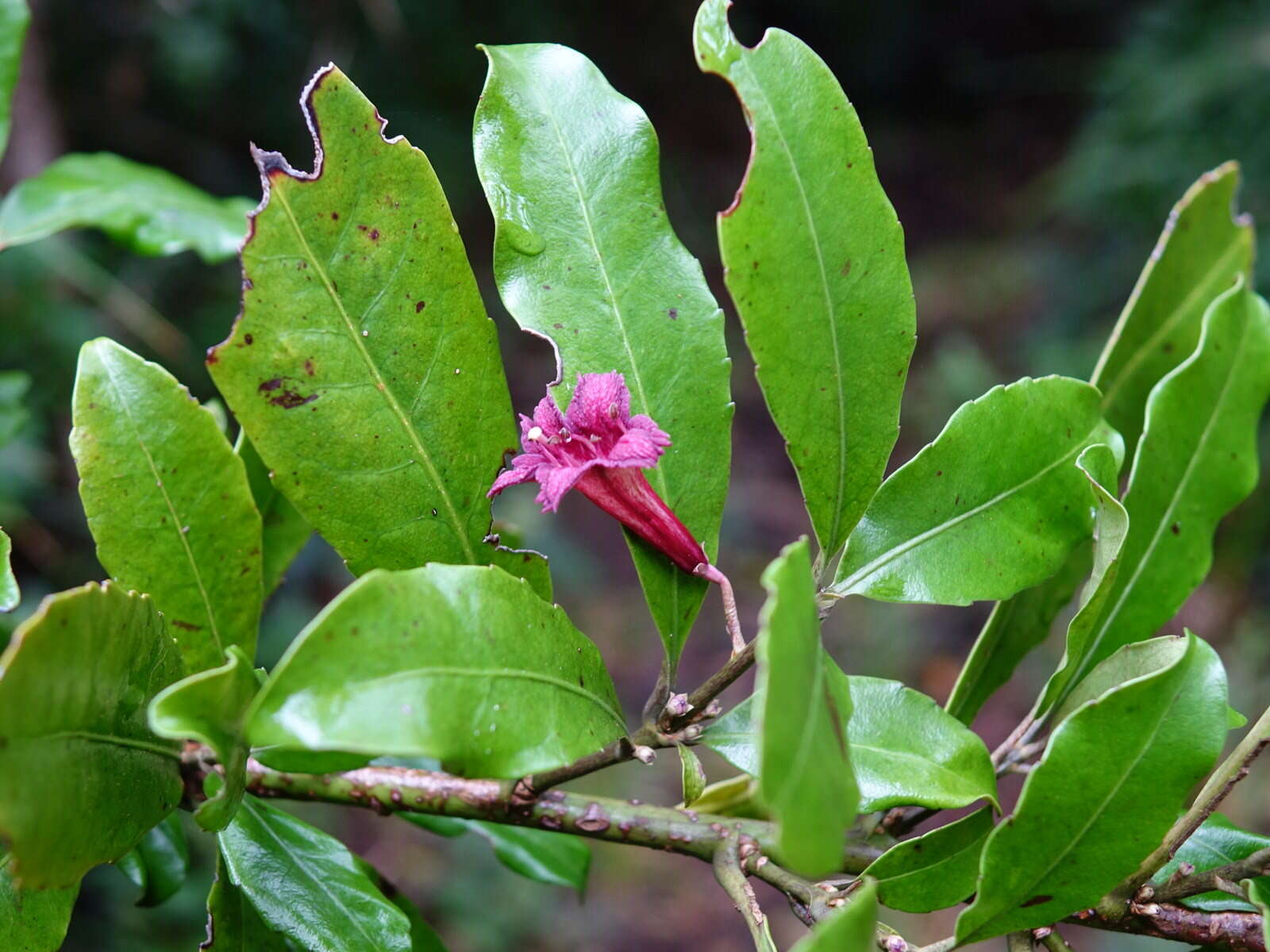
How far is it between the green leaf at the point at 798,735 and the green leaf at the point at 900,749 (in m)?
0.17

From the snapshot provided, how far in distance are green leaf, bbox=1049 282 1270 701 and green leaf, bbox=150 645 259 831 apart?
1.88 feet

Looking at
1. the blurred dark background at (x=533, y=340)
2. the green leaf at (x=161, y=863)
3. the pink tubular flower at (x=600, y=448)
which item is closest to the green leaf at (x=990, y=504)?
the pink tubular flower at (x=600, y=448)

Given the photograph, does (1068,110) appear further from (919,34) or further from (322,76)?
(322,76)

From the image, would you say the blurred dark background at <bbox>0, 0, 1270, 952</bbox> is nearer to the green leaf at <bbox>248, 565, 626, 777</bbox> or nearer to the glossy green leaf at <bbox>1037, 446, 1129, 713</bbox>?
the green leaf at <bbox>248, 565, 626, 777</bbox>

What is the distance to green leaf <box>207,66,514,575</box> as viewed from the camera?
655mm

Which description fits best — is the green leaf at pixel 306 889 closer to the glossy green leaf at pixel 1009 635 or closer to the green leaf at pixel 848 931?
the green leaf at pixel 848 931

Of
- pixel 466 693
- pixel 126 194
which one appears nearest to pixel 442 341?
pixel 466 693

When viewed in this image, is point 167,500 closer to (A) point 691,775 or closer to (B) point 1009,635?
(A) point 691,775

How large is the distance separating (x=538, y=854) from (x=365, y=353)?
626 millimetres

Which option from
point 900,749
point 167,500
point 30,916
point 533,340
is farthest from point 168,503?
point 533,340

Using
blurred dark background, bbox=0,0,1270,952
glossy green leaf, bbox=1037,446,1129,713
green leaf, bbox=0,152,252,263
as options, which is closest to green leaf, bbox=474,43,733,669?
glossy green leaf, bbox=1037,446,1129,713

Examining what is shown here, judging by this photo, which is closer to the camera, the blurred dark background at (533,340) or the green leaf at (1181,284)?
the green leaf at (1181,284)

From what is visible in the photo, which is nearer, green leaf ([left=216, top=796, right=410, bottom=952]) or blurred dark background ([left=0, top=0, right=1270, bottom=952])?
green leaf ([left=216, top=796, right=410, bottom=952])

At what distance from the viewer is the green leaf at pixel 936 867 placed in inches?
27.0
